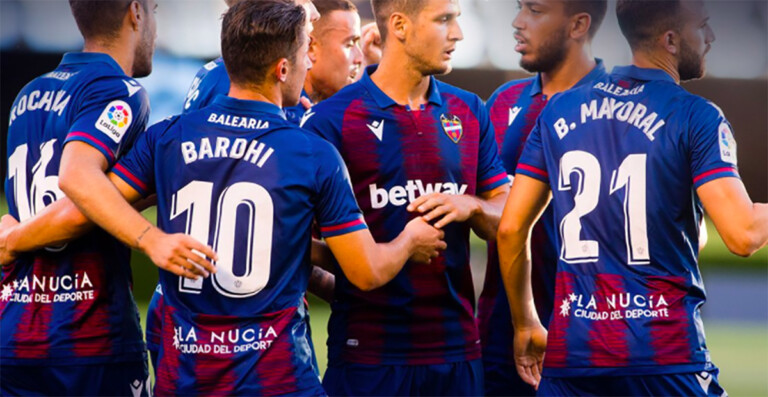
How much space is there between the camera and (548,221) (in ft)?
15.1

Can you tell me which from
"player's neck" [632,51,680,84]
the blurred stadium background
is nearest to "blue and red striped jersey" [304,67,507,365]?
"player's neck" [632,51,680,84]

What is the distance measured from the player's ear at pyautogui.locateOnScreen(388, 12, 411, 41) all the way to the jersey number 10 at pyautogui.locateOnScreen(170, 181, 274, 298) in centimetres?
116

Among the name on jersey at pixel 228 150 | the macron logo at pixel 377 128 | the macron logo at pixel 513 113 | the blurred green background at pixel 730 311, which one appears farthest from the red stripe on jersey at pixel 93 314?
the blurred green background at pixel 730 311

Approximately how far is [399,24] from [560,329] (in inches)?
57.8

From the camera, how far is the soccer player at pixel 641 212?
336 centimetres

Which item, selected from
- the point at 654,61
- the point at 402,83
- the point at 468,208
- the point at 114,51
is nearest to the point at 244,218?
the point at 468,208

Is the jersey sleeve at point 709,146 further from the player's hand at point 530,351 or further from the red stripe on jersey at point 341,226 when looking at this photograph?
the red stripe on jersey at point 341,226

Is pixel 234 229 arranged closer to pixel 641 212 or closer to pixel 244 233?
pixel 244 233

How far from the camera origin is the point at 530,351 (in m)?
4.17

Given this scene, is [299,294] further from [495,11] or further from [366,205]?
[495,11]

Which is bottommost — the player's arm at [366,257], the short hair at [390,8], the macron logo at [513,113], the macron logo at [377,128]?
the player's arm at [366,257]

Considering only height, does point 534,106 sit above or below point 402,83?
below

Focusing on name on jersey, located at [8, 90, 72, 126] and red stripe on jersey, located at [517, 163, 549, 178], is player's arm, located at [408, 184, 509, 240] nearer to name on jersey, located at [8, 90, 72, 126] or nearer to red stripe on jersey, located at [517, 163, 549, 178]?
red stripe on jersey, located at [517, 163, 549, 178]

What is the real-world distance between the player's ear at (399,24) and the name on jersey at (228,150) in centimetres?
104
